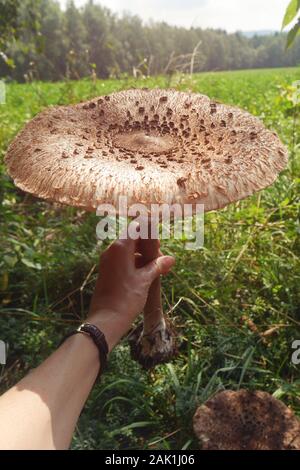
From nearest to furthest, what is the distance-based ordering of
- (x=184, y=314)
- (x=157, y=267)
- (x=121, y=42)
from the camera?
(x=157, y=267) → (x=184, y=314) → (x=121, y=42)

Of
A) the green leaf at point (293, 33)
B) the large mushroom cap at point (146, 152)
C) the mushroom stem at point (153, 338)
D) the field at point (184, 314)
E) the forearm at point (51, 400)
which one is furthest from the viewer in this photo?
the mushroom stem at point (153, 338)

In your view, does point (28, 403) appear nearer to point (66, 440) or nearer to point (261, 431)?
point (66, 440)

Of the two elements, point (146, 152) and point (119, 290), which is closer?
point (146, 152)

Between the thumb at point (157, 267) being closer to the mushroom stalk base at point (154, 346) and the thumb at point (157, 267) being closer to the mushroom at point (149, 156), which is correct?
the mushroom at point (149, 156)

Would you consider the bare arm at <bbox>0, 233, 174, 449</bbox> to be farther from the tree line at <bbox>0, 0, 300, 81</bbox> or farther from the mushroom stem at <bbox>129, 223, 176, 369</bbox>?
the tree line at <bbox>0, 0, 300, 81</bbox>

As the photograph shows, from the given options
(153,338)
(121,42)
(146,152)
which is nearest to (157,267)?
(153,338)

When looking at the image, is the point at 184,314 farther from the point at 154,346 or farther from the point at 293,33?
the point at 293,33

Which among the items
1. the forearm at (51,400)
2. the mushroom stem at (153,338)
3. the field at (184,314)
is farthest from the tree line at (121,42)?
the forearm at (51,400)
